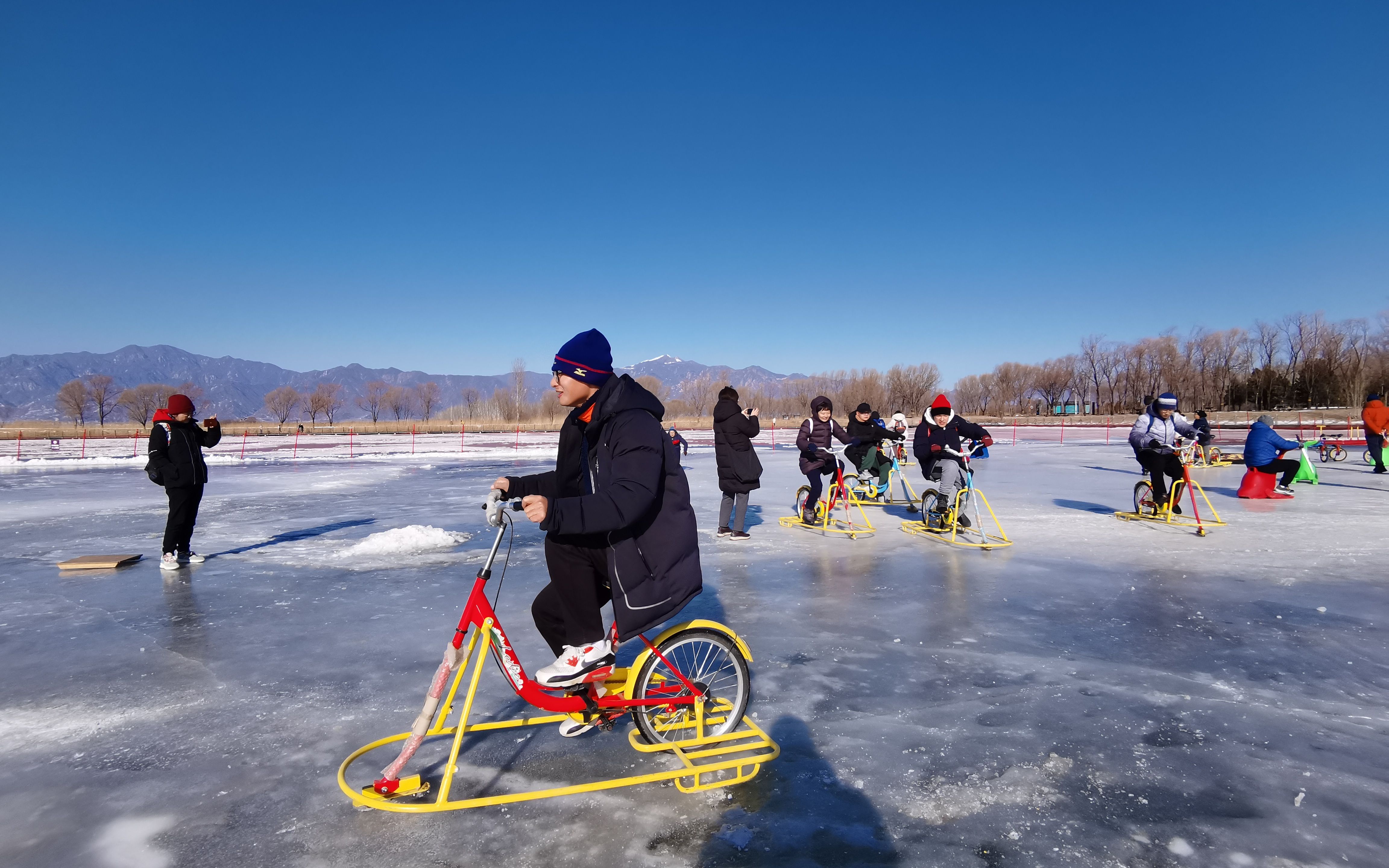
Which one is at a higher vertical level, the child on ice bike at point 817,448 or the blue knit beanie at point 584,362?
the blue knit beanie at point 584,362

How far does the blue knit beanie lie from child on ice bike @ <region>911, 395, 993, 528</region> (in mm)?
7378

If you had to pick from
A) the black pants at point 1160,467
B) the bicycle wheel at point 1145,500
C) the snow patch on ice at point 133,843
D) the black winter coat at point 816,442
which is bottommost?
the snow patch on ice at point 133,843

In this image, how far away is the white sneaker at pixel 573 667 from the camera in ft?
11.0

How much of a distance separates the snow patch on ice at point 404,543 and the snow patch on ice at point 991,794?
7325 mm

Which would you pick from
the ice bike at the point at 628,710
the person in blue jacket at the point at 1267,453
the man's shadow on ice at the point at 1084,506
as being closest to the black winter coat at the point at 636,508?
the ice bike at the point at 628,710

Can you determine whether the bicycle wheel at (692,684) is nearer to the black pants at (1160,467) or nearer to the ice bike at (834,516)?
the ice bike at (834,516)

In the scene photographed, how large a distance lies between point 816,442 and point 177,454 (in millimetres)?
8182

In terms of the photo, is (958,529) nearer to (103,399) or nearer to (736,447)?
(736,447)

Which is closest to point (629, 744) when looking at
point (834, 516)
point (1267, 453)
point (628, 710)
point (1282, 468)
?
point (628, 710)

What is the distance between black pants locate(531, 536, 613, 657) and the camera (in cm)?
334

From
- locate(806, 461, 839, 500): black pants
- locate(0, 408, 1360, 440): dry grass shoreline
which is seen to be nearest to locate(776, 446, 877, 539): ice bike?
locate(806, 461, 839, 500): black pants

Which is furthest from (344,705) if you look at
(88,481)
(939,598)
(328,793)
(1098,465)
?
(1098,465)

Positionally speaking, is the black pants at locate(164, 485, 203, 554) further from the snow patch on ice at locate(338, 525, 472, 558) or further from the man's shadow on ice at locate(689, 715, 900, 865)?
the man's shadow on ice at locate(689, 715, 900, 865)

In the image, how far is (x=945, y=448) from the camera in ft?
32.4
